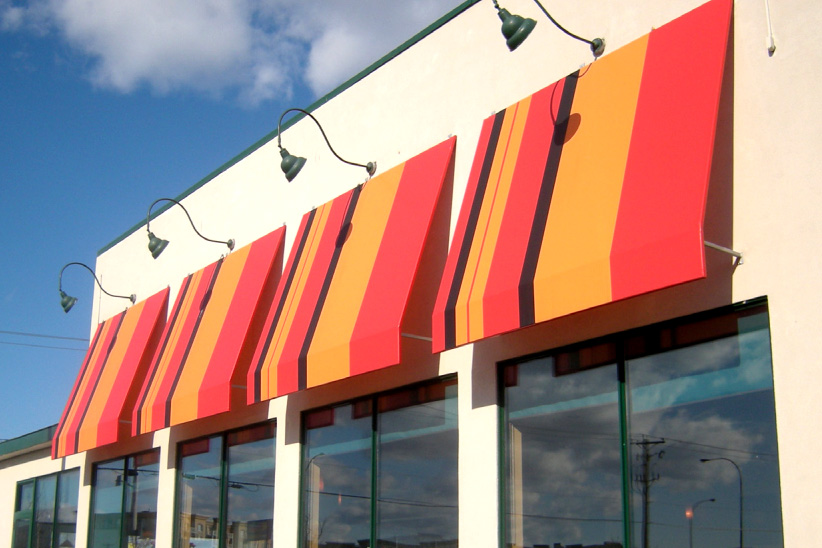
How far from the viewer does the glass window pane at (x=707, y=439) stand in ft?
19.6

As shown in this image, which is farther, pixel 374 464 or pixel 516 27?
pixel 374 464

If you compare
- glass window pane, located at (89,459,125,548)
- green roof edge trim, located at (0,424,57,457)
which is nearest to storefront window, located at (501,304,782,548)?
glass window pane, located at (89,459,125,548)

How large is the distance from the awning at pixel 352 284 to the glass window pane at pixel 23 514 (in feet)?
31.4

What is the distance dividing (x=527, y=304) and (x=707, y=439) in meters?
1.57

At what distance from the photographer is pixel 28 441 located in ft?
55.5

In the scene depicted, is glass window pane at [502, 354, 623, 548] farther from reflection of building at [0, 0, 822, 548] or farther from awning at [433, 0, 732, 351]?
awning at [433, 0, 732, 351]

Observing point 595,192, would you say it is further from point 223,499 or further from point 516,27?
point 223,499

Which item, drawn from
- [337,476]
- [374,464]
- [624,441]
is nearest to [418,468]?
[374,464]

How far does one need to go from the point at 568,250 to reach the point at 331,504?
4.35m

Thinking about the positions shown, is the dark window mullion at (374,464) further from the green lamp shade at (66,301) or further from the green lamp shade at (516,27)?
the green lamp shade at (66,301)

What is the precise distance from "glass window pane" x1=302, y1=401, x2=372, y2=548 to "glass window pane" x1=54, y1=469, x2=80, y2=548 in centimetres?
680

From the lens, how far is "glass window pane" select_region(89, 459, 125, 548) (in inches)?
545

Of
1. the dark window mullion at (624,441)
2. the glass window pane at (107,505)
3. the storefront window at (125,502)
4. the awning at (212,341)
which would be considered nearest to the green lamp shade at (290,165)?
the awning at (212,341)

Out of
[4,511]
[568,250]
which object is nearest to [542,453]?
[568,250]
